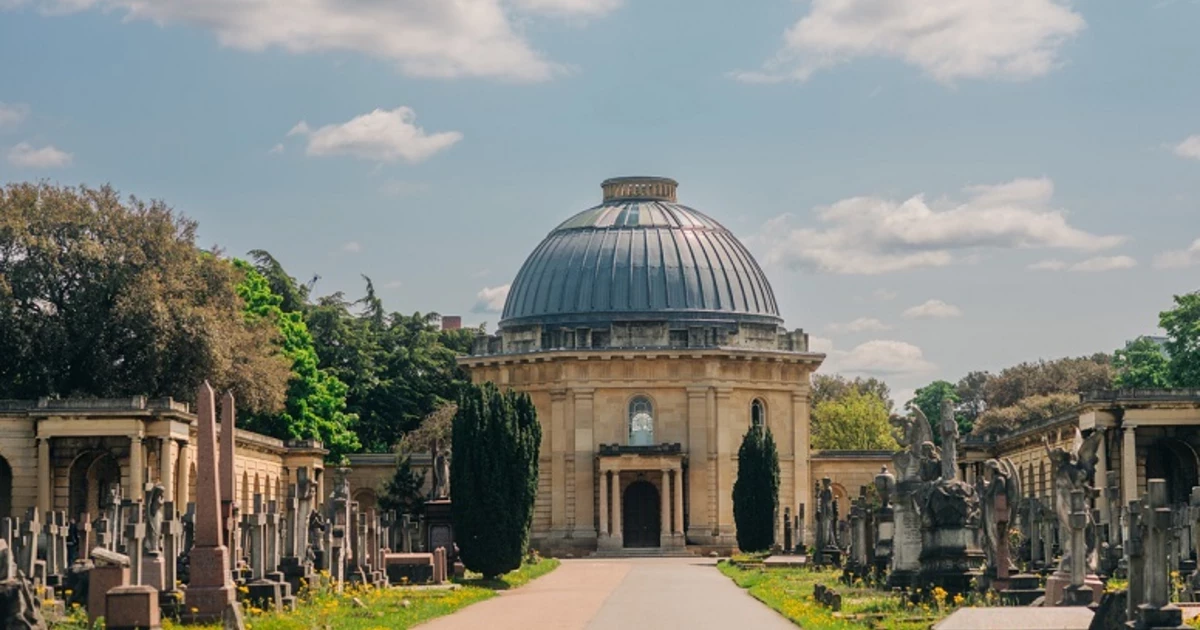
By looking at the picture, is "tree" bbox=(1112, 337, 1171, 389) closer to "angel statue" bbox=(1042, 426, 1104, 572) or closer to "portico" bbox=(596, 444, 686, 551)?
"portico" bbox=(596, 444, 686, 551)

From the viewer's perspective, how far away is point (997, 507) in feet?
112

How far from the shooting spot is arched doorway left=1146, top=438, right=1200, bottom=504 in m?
70.4

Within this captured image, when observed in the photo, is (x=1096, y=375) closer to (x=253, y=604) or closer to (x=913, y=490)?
(x=913, y=490)

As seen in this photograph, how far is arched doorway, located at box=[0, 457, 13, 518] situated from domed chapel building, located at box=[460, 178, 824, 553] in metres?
24.5

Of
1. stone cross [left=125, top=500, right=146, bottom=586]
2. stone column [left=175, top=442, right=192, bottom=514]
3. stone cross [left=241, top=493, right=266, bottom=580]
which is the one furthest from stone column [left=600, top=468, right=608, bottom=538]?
stone cross [left=125, top=500, right=146, bottom=586]

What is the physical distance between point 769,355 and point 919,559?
49.0 metres

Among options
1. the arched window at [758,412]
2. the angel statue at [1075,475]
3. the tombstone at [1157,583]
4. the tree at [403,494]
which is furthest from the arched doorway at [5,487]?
the tombstone at [1157,583]

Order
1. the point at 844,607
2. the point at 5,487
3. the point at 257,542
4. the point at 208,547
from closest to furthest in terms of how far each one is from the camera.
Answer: the point at 208,547
the point at 844,607
the point at 257,542
the point at 5,487

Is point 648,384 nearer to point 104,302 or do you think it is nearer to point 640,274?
point 640,274

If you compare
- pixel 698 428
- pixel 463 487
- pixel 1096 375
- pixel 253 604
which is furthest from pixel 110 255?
pixel 1096 375

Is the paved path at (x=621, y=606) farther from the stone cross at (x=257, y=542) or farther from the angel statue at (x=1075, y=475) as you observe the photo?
the angel statue at (x=1075, y=475)

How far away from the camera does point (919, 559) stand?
36500mm

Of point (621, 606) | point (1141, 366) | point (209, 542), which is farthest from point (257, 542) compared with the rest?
point (1141, 366)

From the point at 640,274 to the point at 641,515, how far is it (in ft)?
34.6
